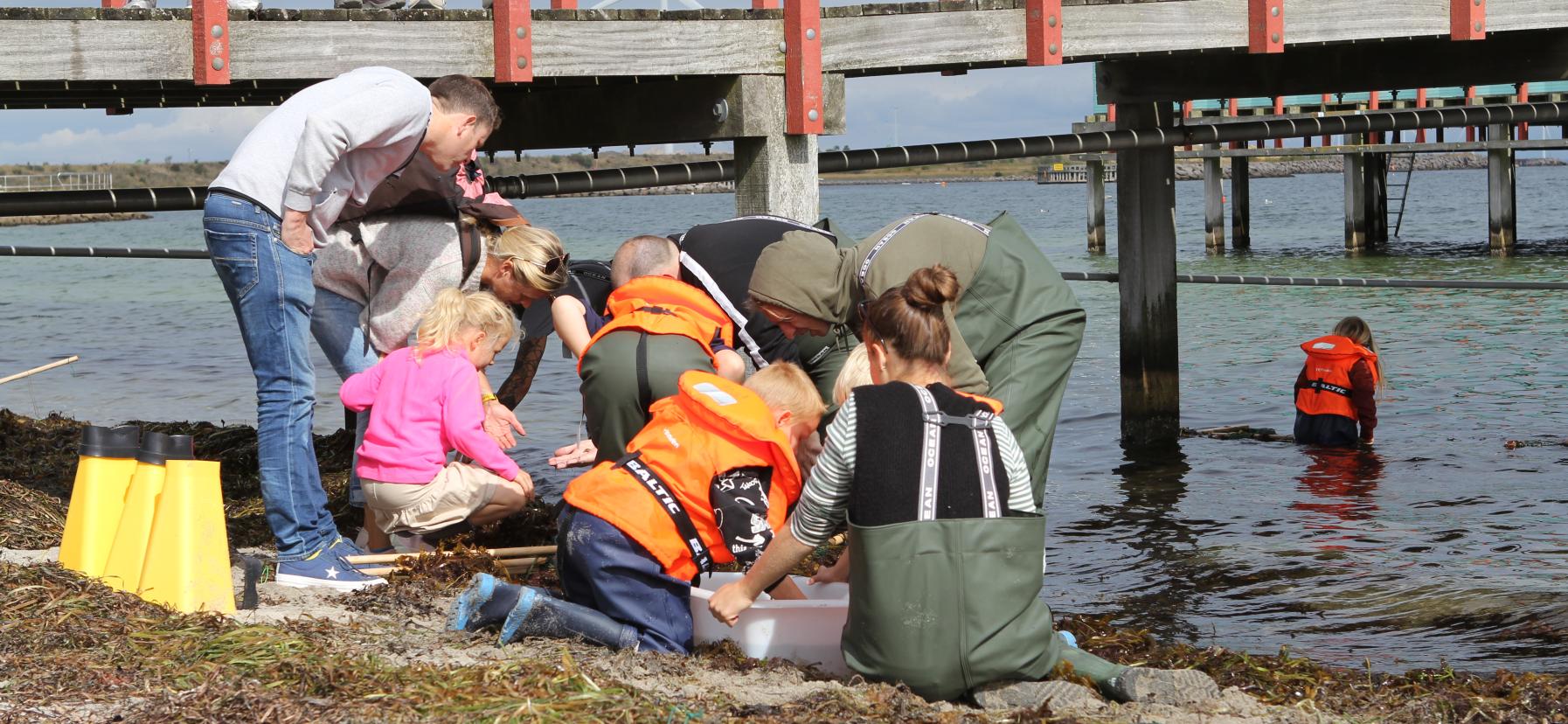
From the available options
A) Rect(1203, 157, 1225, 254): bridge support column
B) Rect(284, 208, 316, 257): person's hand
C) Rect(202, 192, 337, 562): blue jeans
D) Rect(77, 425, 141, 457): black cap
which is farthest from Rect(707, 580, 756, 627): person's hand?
Rect(1203, 157, 1225, 254): bridge support column

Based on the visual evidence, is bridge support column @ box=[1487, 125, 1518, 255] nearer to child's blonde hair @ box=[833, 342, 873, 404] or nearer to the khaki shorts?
the khaki shorts

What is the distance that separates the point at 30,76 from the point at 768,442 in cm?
367

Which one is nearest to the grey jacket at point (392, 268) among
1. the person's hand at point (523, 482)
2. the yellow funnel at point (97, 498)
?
the person's hand at point (523, 482)

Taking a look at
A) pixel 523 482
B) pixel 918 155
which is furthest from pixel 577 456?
pixel 918 155

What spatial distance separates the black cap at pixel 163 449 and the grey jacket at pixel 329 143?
2.47 ft

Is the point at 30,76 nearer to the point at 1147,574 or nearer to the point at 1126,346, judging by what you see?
the point at 1147,574

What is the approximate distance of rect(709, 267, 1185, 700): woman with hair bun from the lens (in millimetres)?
3605

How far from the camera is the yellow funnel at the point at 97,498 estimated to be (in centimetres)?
459

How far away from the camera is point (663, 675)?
3.98m

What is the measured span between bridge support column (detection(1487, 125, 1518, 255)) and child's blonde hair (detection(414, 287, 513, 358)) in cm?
2827

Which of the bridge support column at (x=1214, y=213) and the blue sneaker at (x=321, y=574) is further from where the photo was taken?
the bridge support column at (x=1214, y=213)

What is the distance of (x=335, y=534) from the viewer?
5109 mm

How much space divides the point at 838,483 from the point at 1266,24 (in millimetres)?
5320

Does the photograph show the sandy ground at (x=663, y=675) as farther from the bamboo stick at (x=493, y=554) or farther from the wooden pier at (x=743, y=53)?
the wooden pier at (x=743, y=53)
